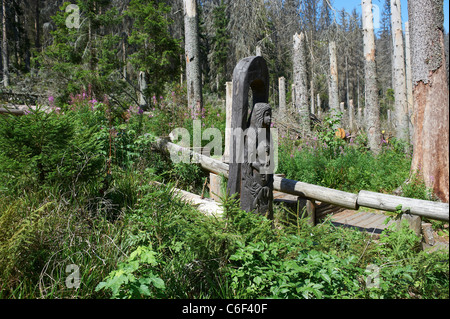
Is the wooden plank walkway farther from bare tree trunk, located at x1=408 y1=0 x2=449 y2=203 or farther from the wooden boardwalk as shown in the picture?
bare tree trunk, located at x1=408 y1=0 x2=449 y2=203

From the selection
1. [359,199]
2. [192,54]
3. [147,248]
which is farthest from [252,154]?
[192,54]

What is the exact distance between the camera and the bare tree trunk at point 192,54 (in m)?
9.81

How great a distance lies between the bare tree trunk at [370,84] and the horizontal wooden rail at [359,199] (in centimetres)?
600

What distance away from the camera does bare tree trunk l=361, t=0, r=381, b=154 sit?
10289 millimetres

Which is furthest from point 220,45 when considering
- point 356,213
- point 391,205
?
point 391,205

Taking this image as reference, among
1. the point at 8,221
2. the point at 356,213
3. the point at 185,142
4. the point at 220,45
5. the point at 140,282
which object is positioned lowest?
the point at 356,213

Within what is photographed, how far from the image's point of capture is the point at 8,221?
3068mm

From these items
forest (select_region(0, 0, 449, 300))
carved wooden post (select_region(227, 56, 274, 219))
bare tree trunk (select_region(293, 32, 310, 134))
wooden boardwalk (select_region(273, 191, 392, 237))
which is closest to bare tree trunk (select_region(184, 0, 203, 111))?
forest (select_region(0, 0, 449, 300))

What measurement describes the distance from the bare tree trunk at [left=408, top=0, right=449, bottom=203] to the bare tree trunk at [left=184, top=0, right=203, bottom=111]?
19.4 ft

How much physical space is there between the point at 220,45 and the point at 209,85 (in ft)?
11.5

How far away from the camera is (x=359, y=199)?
437cm

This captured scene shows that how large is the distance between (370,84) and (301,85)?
217 cm
